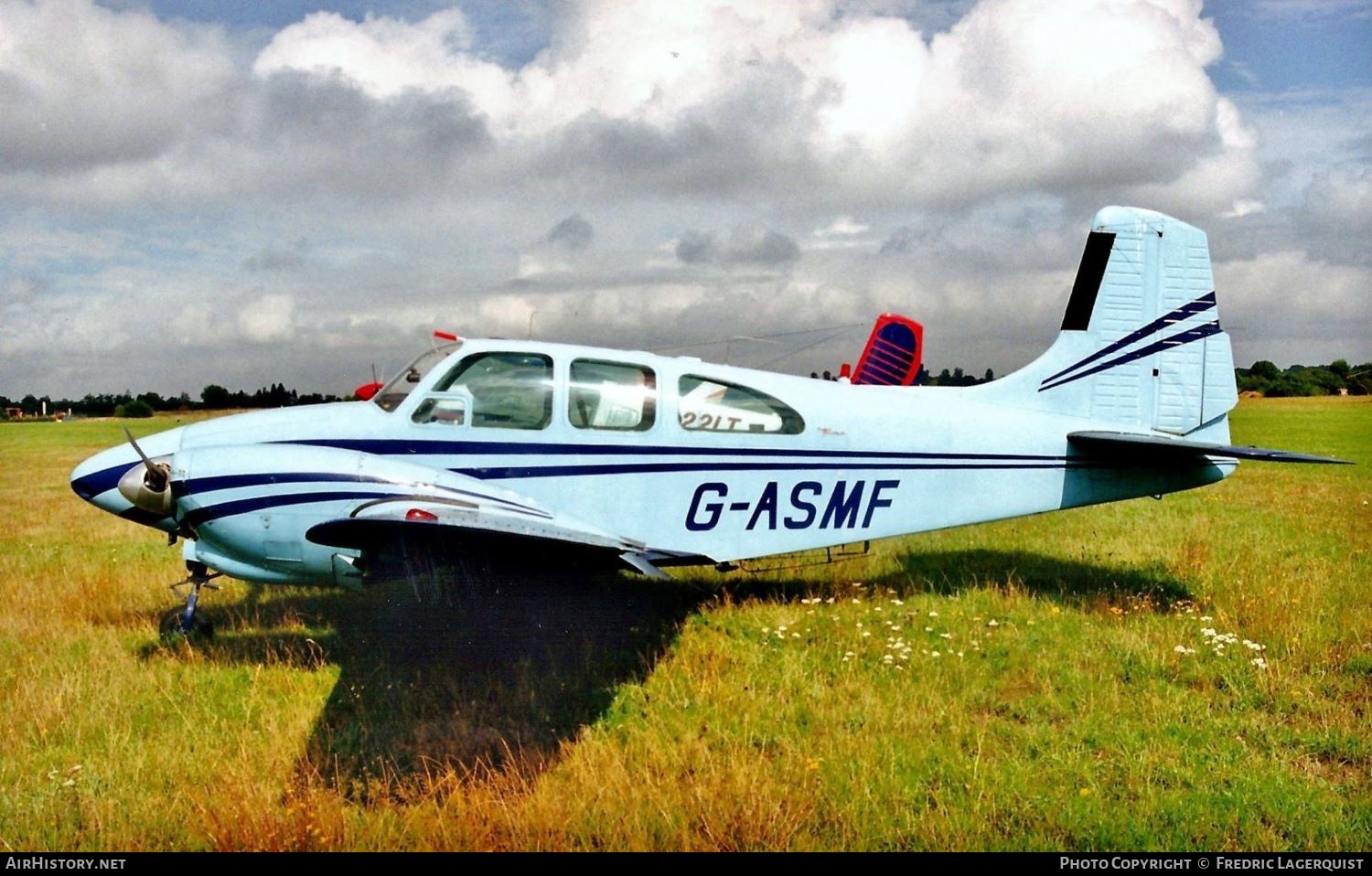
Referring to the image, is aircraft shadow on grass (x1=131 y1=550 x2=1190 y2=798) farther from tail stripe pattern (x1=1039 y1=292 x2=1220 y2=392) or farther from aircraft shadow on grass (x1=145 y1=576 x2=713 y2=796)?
tail stripe pattern (x1=1039 y1=292 x2=1220 y2=392)

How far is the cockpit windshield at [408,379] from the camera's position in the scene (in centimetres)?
638

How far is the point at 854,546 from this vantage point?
35.9ft

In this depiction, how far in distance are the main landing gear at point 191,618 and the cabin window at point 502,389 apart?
2.58 metres

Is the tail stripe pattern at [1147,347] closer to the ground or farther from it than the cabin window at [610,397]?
farther from it

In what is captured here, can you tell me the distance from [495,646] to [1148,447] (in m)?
6.14

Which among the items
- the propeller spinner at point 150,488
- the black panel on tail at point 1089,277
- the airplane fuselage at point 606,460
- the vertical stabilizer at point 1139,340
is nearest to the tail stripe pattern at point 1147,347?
the vertical stabilizer at point 1139,340

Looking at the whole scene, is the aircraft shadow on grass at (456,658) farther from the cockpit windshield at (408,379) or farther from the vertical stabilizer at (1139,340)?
the vertical stabilizer at (1139,340)

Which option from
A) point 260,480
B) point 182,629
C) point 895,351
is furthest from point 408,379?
point 895,351

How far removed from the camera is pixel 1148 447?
7.50 m

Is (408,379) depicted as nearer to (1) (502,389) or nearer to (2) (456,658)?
(1) (502,389)

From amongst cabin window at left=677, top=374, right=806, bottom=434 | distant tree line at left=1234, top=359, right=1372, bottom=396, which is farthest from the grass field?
distant tree line at left=1234, top=359, right=1372, bottom=396
